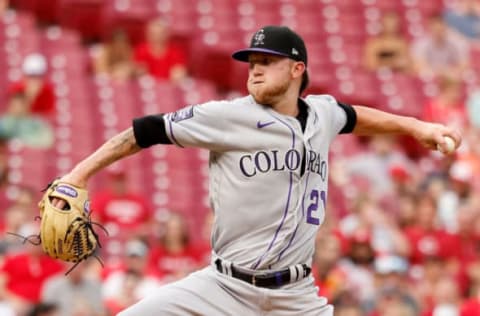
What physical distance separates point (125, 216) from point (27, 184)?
3.09 ft

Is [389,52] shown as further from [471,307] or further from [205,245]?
[471,307]

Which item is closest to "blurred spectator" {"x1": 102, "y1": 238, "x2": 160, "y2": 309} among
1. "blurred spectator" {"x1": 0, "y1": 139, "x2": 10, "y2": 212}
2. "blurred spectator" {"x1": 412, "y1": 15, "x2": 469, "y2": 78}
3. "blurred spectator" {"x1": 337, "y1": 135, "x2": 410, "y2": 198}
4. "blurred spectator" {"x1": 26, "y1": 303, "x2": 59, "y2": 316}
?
"blurred spectator" {"x1": 26, "y1": 303, "x2": 59, "y2": 316}

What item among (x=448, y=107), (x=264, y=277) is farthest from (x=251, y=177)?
(x=448, y=107)

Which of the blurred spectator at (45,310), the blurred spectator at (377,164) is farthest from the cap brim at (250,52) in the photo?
the blurred spectator at (377,164)

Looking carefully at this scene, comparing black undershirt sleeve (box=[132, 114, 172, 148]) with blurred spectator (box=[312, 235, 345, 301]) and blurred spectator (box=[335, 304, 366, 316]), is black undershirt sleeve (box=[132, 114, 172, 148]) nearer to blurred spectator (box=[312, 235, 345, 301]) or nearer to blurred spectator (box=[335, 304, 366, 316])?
blurred spectator (box=[335, 304, 366, 316])

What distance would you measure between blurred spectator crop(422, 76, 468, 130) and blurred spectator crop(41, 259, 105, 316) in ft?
14.5

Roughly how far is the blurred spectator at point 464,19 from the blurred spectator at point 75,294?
20.4 feet

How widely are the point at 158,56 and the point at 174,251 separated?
3.10 meters

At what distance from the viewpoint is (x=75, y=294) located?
934 centimetres

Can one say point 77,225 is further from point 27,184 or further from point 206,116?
point 27,184

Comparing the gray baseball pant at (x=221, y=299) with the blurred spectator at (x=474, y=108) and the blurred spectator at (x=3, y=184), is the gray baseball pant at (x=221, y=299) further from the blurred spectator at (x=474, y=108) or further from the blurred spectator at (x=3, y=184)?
the blurred spectator at (x=474, y=108)

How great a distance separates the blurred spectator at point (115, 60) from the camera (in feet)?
41.1

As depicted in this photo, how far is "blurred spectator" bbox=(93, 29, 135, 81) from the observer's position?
12.5 meters

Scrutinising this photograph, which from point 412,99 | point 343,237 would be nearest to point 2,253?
point 343,237
